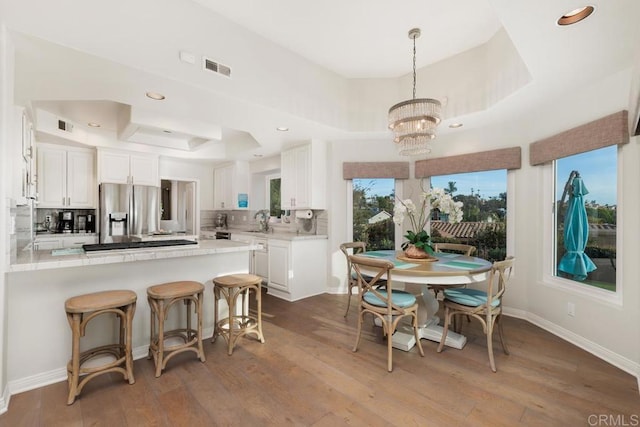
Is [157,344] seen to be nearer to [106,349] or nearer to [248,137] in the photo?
[106,349]

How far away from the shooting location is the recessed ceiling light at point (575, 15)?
169 cm

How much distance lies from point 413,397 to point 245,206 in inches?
186

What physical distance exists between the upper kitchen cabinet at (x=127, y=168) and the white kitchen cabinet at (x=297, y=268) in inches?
101

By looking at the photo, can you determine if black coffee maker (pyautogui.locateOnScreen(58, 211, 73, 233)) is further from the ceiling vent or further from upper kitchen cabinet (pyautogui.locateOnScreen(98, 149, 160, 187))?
the ceiling vent

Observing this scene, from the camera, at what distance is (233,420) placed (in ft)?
5.56

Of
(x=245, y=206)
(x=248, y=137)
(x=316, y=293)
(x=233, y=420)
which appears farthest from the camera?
(x=245, y=206)

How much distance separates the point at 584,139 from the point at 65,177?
660 centimetres

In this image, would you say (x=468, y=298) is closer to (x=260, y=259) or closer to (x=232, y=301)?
(x=232, y=301)

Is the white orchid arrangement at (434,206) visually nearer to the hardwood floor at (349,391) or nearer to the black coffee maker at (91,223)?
the hardwood floor at (349,391)

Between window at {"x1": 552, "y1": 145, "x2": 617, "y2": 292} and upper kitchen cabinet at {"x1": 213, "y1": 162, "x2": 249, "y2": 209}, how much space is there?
497 cm

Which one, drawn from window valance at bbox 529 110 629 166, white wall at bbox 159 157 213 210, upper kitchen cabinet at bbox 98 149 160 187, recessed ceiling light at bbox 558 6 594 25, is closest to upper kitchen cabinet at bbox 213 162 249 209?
white wall at bbox 159 157 213 210

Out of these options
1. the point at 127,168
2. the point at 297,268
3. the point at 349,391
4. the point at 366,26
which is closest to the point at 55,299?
the point at 349,391

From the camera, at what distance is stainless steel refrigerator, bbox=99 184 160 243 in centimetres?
442

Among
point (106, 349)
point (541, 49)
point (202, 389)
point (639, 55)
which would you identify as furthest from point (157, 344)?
point (541, 49)
